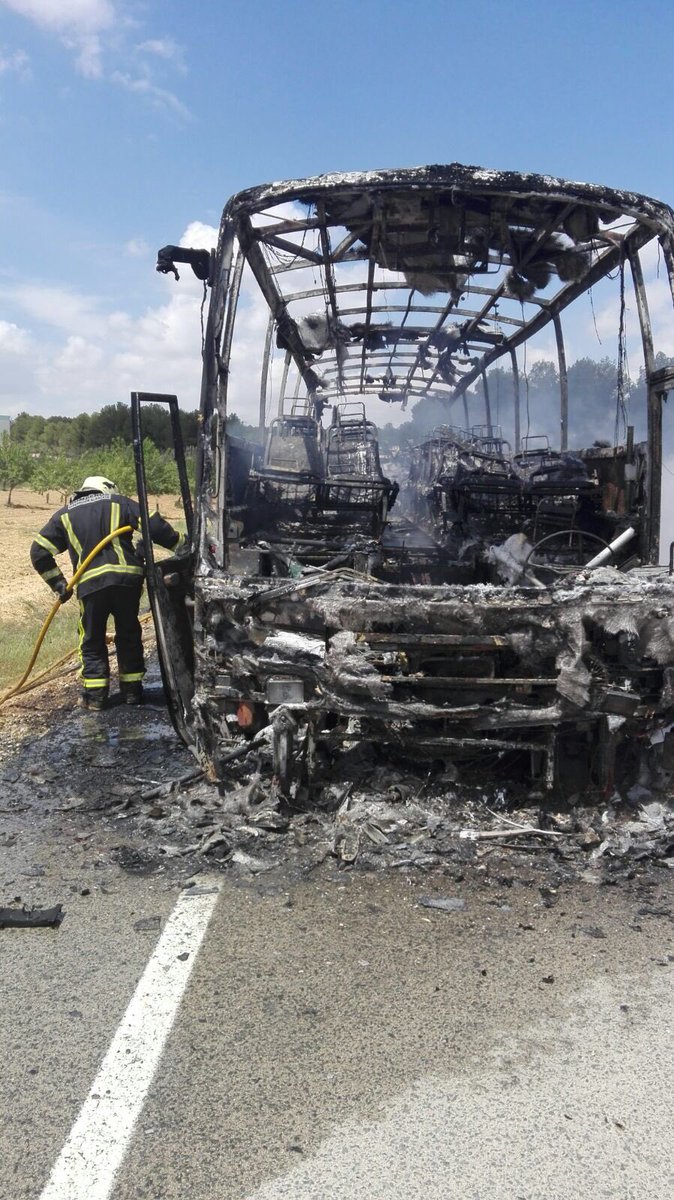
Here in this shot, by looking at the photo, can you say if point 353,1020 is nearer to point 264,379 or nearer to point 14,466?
point 264,379

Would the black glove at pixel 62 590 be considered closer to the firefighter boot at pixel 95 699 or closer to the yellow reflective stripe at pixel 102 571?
the yellow reflective stripe at pixel 102 571

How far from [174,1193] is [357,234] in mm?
5288

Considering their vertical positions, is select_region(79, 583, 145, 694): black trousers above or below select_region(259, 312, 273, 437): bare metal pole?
below

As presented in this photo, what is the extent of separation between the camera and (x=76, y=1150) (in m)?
1.99

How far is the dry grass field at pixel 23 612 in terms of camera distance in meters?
8.20

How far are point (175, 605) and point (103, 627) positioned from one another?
1515 mm

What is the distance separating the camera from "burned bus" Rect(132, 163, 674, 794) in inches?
156

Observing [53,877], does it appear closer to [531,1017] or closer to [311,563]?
[531,1017]

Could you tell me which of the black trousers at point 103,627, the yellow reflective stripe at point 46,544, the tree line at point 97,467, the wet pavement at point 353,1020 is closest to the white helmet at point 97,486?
the yellow reflective stripe at point 46,544

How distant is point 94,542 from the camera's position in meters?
6.16

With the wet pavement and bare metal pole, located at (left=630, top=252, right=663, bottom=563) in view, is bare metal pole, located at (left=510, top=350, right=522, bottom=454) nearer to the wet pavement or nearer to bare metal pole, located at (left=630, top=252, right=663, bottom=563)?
bare metal pole, located at (left=630, top=252, right=663, bottom=563)

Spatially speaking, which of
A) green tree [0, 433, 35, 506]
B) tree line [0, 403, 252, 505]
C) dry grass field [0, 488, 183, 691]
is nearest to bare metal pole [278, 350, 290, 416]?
dry grass field [0, 488, 183, 691]

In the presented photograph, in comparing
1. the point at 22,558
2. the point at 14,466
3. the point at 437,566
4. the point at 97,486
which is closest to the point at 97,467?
the point at 14,466

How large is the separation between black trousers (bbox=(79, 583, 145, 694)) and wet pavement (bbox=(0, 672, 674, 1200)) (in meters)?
2.29
